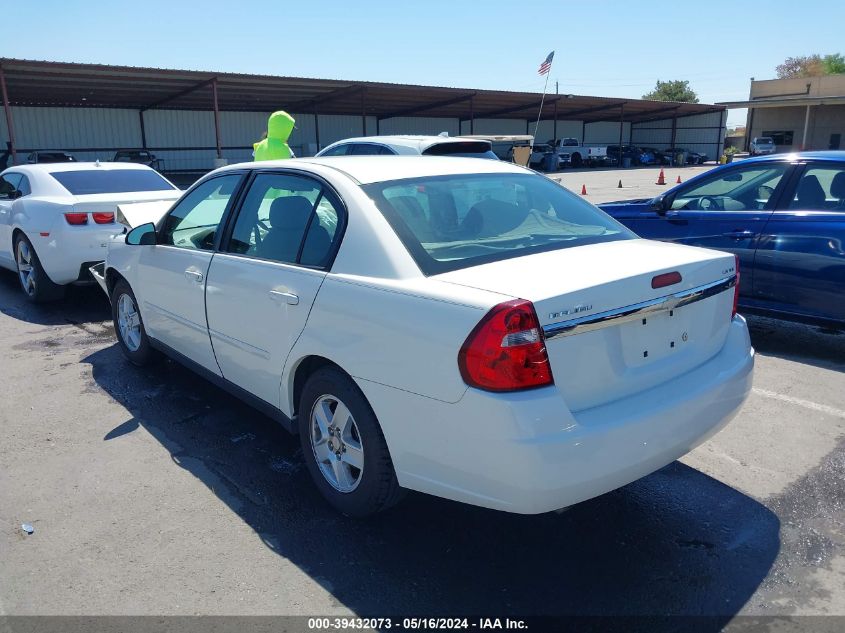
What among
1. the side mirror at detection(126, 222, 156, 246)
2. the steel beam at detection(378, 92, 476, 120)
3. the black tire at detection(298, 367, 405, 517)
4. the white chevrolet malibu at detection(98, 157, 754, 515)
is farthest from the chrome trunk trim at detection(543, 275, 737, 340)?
the steel beam at detection(378, 92, 476, 120)

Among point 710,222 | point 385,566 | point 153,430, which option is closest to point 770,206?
point 710,222

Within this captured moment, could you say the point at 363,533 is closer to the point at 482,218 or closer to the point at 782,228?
the point at 482,218

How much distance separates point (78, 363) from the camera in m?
5.56

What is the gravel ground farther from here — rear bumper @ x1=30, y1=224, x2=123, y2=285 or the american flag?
the american flag

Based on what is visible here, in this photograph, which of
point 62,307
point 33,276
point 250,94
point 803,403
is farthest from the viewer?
point 250,94

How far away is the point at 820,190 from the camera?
220 inches

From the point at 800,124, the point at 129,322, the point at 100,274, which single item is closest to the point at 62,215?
the point at 100,274

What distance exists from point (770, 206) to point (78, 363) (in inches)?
233

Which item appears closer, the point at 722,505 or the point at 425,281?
the point at 425,281

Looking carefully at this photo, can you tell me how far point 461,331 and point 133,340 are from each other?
369cm

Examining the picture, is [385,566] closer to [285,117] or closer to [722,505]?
[722,505]

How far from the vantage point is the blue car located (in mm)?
5352

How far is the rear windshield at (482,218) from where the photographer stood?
2969 mm

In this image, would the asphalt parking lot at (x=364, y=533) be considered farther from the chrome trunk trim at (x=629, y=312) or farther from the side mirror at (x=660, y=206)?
the side mirror at (x=660, y=206)
